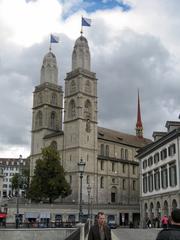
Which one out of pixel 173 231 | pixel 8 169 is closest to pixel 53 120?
pixel 8 169

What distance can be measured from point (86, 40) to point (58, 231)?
70.4 m

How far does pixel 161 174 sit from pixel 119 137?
50.9 metres

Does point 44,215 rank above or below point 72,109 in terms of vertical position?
below

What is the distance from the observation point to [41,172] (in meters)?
81.1

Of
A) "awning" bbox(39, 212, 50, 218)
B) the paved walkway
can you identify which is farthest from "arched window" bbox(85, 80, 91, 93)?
the paved walkway

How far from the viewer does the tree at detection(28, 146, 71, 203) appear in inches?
3147

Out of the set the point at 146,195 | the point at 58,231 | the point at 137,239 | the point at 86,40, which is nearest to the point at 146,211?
the point at 146,195

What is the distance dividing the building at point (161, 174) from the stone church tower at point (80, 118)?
69.6 ft

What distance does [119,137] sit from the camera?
11031 cm

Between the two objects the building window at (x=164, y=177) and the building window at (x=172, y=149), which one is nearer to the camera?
the building window at (x=172, y=149)

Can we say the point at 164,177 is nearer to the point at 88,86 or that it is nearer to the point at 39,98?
the point at 88,86

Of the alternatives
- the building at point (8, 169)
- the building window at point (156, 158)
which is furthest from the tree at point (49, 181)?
the building at point (8, 169)

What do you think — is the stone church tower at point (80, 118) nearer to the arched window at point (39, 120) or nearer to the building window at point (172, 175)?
the arched window at point (39, 120)

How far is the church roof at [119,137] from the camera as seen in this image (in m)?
103
